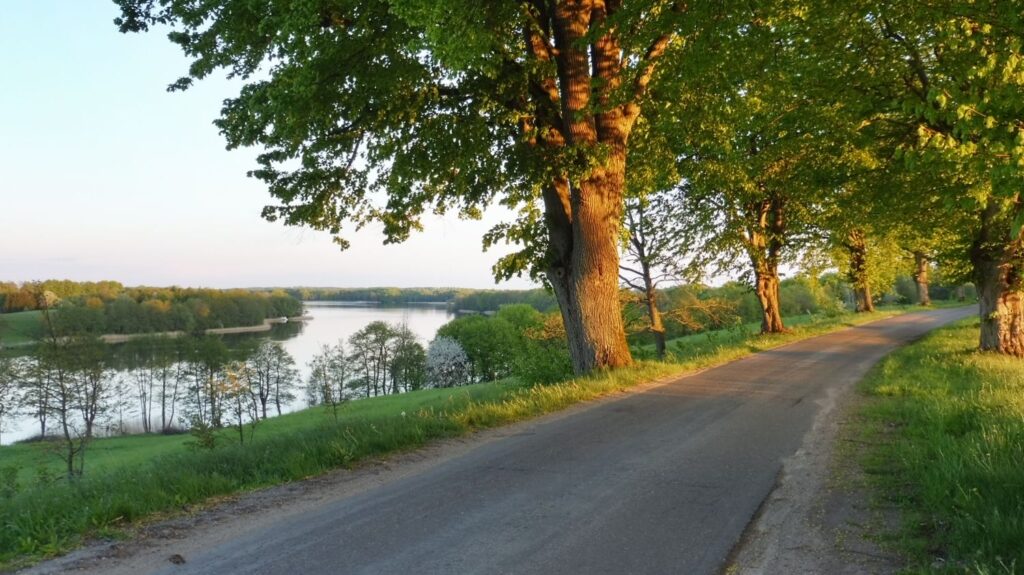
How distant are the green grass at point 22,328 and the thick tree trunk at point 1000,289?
92.0 feet

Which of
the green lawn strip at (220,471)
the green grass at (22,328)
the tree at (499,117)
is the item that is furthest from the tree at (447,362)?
the green lawn strip at (220,471)

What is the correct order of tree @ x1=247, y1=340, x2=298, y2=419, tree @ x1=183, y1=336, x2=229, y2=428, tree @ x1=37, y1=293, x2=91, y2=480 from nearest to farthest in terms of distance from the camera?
tree @ x1=37, y1=293, x2=91, y2=480
tree @ x1=183, y1=336, x2=229, y2=428
tree @ x1=247, y1=340, x2=298, y2=419

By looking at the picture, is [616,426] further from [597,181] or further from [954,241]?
[954,241]

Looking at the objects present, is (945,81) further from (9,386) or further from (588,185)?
(9,386)

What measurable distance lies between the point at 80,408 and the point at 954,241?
31435 mm

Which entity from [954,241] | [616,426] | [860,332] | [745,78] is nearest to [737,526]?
[616,426]

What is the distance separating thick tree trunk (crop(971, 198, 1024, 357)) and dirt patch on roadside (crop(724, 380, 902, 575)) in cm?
1200

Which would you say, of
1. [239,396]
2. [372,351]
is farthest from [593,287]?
[372,351]

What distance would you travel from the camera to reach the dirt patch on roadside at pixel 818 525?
377 cm

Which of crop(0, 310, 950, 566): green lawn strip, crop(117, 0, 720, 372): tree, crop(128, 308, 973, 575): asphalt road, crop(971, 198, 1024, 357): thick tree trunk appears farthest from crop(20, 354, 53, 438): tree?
crop(971, 198, 1024, 357): thick tree trunk

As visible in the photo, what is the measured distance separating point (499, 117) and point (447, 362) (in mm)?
60705

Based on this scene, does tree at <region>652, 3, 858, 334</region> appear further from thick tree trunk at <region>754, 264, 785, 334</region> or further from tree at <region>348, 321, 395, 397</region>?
tree at <region>348, 321, 395, 397</region>

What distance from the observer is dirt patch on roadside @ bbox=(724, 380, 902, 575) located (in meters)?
3.77

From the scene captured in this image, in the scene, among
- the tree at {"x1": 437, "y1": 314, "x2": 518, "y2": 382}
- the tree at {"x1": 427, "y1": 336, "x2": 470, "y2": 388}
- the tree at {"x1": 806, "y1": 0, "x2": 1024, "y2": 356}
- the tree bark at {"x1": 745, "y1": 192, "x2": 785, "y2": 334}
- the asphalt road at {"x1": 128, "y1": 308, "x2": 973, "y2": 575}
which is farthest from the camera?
the tree at {"x1": 427, "y1": 336, "x2": 470, "y2": 388}
